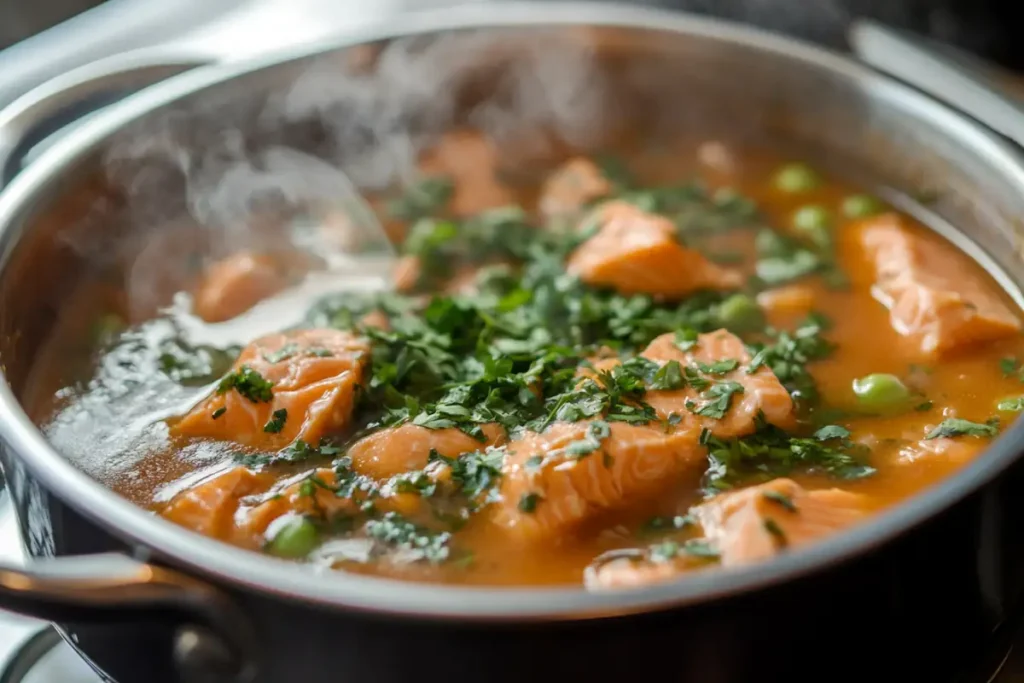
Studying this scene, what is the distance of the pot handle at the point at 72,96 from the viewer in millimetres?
2545

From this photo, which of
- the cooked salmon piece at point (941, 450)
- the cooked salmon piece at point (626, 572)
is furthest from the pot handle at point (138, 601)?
the cooked salmon piece at point (941, 450)

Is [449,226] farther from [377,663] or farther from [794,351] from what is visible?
[377,663]

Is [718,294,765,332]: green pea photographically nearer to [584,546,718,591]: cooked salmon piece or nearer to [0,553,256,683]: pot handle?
[584,546,718,591]: cooked salmon piece

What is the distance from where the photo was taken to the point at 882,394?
8.20 ft

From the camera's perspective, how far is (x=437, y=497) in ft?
7.09

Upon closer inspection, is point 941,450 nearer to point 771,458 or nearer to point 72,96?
point 771,458

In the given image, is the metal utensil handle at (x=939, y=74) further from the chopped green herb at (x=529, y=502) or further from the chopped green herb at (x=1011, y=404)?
the chopped green herb at (x=529, y=502)

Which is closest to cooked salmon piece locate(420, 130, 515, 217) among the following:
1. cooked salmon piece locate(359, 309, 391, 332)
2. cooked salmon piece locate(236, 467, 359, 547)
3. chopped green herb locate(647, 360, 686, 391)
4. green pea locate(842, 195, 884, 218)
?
cooked salmon piece locate(359, 309, 391, 332)

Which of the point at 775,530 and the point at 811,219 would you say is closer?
the point at 775,530

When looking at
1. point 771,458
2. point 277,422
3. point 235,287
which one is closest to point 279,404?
point 277,422

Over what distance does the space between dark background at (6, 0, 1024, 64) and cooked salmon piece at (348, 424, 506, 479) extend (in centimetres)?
234

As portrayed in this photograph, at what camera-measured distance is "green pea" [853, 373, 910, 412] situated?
2.49 meters

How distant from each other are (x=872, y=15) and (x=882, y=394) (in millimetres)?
2103

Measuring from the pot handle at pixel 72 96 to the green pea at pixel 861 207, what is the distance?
200 cm
